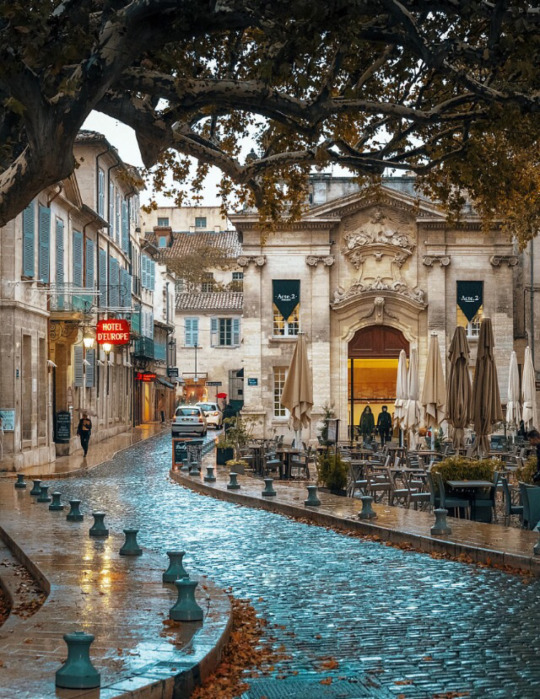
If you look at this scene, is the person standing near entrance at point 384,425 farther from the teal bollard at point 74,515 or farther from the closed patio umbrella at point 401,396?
the teal bollard at point 74,515

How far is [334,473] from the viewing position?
20219mm

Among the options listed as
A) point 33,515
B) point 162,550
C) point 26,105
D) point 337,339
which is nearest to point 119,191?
point 337,339

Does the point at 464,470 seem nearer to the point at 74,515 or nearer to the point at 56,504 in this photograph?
the point at 74,515

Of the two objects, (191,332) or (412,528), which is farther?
(191,332)

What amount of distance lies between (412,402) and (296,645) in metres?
19.7

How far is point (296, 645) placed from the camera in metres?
8.15

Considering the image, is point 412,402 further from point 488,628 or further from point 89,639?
point 89,639

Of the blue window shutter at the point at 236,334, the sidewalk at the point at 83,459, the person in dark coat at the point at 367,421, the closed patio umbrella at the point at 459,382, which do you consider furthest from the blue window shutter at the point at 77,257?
the blue window shutter at the point at 236,334

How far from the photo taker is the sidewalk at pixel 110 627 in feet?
21.1

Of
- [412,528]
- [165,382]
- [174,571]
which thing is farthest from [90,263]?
[174,571]

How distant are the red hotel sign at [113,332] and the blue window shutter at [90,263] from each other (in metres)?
3.61

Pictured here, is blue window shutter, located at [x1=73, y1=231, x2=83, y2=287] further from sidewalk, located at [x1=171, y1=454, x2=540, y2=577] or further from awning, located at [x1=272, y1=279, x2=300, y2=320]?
sidewalk, located at [x1=171, y1=454, x2=540, y2=577]

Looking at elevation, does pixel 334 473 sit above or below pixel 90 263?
below

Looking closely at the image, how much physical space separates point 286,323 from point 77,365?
26.6 ft
